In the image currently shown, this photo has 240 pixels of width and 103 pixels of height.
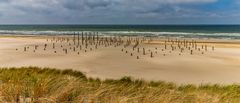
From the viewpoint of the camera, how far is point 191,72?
23969mm

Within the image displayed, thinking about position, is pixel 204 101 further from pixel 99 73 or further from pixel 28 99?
pixel 99 73

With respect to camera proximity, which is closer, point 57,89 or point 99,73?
point 57,89

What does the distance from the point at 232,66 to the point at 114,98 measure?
21250 millimetres

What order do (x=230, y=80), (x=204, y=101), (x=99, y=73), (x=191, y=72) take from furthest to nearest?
1. (x=191, y=72)
2. (x=99, y=73)
3. (x=230, y=80)
4. (x=204, y=101)

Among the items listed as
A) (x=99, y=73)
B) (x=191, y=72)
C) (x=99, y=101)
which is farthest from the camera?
(x=191, y=72)

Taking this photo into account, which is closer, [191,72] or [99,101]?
[99,101]

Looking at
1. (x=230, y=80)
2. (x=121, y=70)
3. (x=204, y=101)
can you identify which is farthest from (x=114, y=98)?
(x=121, y=70)

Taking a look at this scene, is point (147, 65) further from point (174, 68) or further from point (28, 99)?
point (28, 99)

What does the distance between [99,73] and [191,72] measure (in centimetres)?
588

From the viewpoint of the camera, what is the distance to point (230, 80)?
20906mm

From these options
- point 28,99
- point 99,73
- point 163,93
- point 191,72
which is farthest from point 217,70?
point 28,99

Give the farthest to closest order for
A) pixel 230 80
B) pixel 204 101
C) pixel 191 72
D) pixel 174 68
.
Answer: pixel 174 68, pixel 191 72, pixel 230 80, pixel 204 101

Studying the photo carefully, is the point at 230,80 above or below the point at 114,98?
below

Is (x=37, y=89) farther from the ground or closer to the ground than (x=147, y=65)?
farther from the ground
